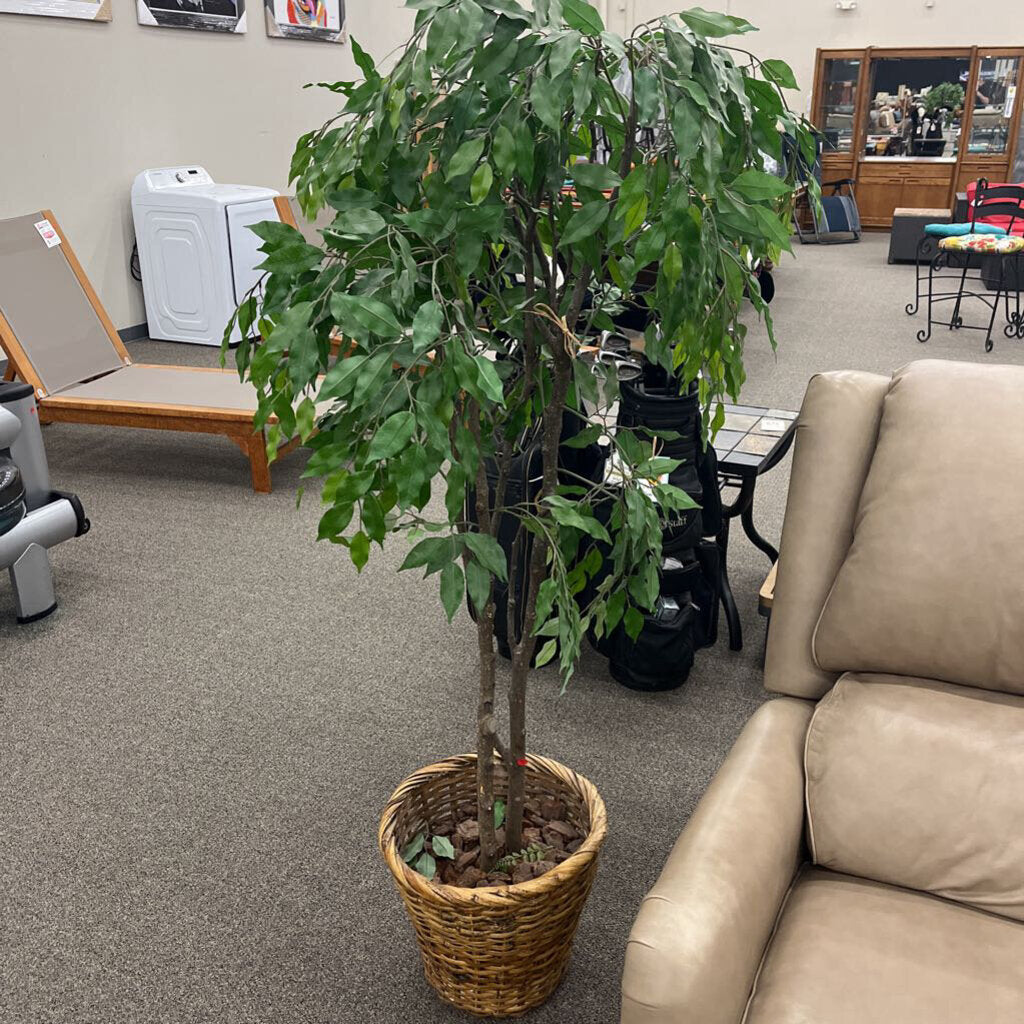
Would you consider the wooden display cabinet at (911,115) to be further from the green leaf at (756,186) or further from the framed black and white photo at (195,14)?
the green leaf at (756,186)

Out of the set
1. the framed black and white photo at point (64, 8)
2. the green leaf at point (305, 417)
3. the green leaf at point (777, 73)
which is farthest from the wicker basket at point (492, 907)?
the framed black and white photo at point (64, 8)

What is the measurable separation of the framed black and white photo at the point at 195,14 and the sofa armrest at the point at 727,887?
19.5 ft

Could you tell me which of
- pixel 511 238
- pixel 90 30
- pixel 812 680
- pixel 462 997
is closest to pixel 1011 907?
pixel 812 680

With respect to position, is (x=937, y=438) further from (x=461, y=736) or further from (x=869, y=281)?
(x=869, y=281)

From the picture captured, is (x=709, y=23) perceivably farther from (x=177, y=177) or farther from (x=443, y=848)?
(x=177, y=177)

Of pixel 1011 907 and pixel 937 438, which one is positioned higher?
pixel 937 438

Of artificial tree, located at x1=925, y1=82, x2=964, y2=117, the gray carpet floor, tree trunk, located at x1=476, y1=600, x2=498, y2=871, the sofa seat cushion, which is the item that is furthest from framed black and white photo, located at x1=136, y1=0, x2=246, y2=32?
artificial tree, located at x1=925, y1=82, x2=964, y2=117

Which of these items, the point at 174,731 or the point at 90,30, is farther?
the point at 90,30

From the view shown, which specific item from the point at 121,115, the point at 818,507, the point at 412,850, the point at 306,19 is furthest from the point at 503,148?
the point at 306,19

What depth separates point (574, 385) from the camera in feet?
4.60

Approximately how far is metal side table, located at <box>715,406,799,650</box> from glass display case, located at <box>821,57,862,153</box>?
31.6 ft

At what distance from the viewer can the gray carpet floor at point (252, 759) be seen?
1748mm

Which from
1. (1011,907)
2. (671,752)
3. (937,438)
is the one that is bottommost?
(671,752)

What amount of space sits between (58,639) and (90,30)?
4.13 metres
